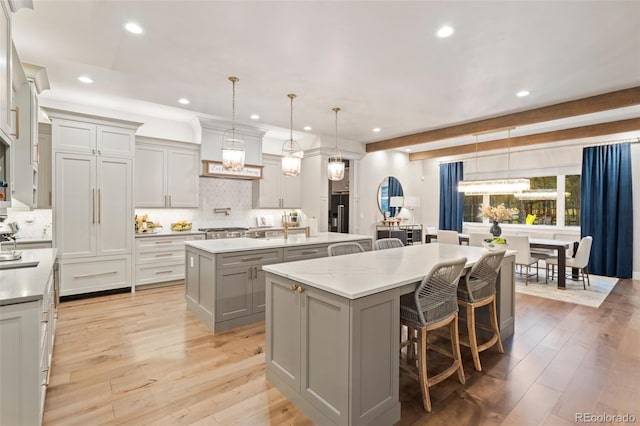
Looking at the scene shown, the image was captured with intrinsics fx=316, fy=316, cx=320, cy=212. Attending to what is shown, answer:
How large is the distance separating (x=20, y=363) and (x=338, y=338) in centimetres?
160

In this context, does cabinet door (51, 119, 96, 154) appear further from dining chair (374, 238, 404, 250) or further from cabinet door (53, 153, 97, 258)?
dining chair (374, 238, 404, 250)

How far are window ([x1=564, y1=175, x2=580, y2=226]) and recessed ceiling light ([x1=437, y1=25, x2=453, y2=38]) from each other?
6073 mm

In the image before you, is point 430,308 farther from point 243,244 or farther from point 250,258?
point 243,244

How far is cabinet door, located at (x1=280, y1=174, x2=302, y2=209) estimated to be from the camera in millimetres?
6867

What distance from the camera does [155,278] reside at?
5.07 meters

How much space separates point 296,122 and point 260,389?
14.3ft

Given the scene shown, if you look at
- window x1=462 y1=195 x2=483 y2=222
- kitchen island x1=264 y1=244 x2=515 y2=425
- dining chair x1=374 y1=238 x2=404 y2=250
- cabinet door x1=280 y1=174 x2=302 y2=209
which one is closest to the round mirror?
window x1=462 y1=195 x2=483 y2=222

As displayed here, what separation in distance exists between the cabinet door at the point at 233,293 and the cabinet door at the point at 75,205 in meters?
2.47

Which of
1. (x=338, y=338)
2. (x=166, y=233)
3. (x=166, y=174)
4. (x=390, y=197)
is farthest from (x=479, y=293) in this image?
(x=390, y=197)

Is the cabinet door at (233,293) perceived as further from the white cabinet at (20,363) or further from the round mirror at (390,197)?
the round mirror at (390,197)

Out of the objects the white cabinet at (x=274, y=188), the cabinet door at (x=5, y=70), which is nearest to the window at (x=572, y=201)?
the white cabinet at (x=274, y=188)

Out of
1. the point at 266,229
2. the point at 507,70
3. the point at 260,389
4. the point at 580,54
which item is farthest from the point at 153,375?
the point at 580,54

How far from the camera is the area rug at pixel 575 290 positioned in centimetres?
469

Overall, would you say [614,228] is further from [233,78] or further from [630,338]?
[233,78]
